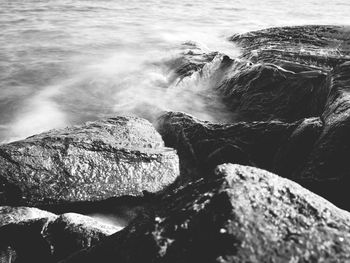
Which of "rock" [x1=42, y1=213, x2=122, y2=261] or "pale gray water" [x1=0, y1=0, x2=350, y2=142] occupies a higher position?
"rock" [x1=42, y1=213, x2=122, y2=261]

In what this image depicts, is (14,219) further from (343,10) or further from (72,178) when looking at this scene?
(343,10)

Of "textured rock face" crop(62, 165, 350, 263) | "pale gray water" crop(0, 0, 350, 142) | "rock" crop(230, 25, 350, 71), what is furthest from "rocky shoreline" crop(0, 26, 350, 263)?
"pale gray water" crop(0, 0, 350, 142)

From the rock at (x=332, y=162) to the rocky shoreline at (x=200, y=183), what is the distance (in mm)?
11

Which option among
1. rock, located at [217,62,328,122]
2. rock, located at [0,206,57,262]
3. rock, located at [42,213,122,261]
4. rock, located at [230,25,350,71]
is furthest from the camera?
rock, located at [230,25,350,71]

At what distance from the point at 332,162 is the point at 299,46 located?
19.3 feet

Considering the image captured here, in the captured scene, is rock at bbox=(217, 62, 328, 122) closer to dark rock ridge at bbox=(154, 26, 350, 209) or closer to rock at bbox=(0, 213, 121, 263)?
dark rock ridge at bbox=(154, 26, 350, 209)

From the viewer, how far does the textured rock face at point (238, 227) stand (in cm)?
160

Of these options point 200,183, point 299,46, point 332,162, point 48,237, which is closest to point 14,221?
point 48,237

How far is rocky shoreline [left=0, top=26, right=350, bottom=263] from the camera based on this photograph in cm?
168

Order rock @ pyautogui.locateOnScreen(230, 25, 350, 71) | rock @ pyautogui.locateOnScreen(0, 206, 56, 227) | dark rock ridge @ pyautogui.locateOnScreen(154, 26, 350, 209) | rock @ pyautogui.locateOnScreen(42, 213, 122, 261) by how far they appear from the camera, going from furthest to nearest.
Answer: rock @ pyautogui.locateOnScreen(230, 25, 350, 71)
dark rock ridge @ pyautogui.locateOnScreen(154, 26, 350, 209)
rock @ pyautogui.locateOnScreen(0, 206, 56, 227)
rock @ pyautogui.locateOnScreen(42, 213, 122, 261)

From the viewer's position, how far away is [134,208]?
3.71 m

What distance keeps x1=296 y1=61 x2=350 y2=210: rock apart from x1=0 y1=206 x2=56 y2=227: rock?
8.14ft

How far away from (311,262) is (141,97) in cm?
574

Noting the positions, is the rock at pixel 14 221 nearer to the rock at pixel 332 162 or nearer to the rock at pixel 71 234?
the rock at pixel 71 234
